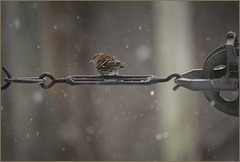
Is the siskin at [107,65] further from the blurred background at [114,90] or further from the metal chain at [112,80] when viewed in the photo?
the blurred background at [114,90]

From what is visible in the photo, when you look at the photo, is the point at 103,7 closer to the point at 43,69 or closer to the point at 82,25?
the point at 82,25

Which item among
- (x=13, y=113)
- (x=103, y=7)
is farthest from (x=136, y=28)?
(x=13, y=113)

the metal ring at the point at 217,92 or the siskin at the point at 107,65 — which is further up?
the siskin at the point at 107,65


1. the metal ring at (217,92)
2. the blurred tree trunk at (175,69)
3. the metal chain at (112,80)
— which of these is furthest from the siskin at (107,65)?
the blurred tree trunk at (175,69)

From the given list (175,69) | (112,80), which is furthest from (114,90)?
(112,80)

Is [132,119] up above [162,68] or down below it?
below

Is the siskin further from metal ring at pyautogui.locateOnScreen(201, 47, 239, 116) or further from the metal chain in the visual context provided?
metal ring at pyautogui.locateOnScreen(201, 47, 239, 116)

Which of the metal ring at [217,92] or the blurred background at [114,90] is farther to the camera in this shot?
the blurred background at [114,90]
